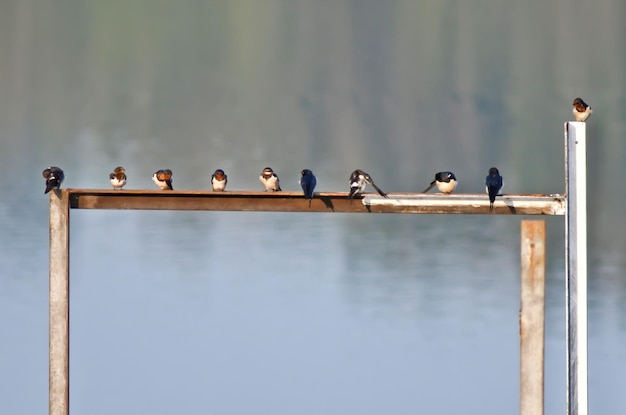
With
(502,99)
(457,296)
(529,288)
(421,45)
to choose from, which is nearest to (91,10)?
(421,45)

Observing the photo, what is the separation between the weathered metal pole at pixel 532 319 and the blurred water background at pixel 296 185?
474 centimetres

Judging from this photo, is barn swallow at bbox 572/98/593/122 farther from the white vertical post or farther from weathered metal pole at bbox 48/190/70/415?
weathered metal pole at bbox 48/190/70/415

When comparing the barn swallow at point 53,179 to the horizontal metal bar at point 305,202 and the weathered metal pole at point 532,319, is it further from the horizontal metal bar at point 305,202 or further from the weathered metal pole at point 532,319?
the weathered metal pole at point 532,319

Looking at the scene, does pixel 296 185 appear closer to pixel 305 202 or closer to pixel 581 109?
pixel 581 109

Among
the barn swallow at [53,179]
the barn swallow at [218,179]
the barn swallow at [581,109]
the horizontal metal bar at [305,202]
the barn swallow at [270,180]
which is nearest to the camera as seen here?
the horizontal metal bar at [305,202]

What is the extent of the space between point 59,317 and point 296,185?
1052 cm

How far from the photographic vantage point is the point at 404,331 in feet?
52.9

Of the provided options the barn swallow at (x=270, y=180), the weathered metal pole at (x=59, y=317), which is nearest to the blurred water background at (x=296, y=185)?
the barn swallow at (x=270, y=180)

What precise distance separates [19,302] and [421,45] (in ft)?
45.1

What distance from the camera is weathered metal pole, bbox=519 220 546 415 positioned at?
31.2 ft

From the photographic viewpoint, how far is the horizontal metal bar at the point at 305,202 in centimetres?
1009

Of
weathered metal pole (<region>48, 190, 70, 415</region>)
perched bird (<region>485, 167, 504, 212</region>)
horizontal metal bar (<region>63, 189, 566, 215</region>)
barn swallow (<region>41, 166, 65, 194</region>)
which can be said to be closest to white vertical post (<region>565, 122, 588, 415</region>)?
horizontal metal bar (<region>63, 189, 566, 215</region>)

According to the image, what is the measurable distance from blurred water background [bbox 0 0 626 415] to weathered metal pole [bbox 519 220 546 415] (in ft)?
15.6

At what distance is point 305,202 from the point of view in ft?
33.6
